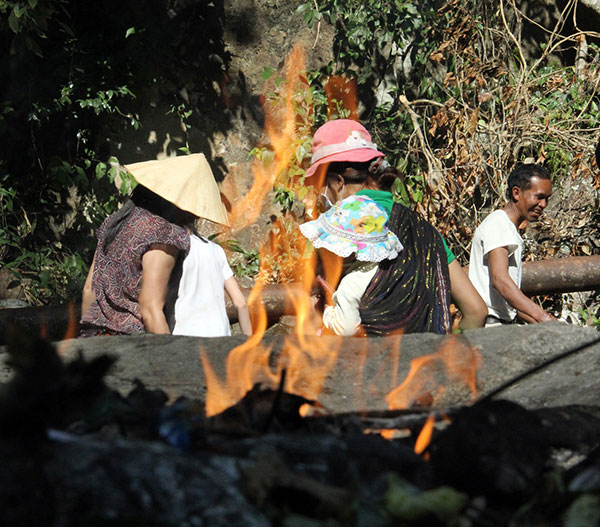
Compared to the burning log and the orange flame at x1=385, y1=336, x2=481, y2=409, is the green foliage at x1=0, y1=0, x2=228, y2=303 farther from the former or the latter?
the burning log

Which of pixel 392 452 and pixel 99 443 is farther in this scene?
pixel 392 452

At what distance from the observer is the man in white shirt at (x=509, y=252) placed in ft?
12.4

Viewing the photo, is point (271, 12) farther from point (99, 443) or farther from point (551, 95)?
point (99, 443)

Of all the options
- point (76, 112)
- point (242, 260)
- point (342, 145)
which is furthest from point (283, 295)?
point (76, 112)

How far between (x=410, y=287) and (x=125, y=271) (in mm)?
1197

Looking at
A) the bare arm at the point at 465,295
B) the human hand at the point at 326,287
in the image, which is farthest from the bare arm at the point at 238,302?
the bare arm at the point at 465,295

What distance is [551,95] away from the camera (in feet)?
23.1

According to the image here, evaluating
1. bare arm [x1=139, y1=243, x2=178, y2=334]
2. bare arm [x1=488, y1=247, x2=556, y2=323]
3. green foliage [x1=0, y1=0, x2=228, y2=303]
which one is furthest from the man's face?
green foliage [x1=0, y1=0, x2=228, y2=303]

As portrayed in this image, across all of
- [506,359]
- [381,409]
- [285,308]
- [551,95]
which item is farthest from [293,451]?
[551,95]

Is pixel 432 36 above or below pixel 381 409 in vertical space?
above

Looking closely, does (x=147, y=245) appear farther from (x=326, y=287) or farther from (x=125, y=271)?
(x=326, y=287)

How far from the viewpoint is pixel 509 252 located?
401 centimetres

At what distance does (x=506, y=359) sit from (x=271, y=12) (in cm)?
467

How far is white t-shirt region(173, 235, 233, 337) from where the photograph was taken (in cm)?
329
